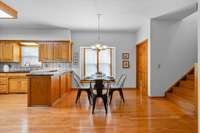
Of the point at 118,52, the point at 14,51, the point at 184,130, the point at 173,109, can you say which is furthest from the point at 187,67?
the point at 14,51

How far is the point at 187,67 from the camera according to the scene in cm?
702

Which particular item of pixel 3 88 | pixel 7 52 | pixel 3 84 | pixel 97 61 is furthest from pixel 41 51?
pixel 97 61

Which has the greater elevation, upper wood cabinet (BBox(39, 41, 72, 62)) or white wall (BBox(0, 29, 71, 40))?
white wall (BBox(0, 29, 71, 40))

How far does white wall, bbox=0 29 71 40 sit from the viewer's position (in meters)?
8.29

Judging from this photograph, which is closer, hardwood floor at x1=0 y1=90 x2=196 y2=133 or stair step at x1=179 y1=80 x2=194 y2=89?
hardwood floor at x1=0 y1=90 x2=196 y2=133

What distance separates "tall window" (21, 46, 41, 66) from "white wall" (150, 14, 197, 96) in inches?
195

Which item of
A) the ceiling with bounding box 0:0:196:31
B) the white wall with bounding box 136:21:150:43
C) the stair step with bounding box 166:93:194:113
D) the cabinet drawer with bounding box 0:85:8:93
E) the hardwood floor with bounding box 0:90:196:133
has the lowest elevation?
the hardwood floor with bounding box 0:90:196:133

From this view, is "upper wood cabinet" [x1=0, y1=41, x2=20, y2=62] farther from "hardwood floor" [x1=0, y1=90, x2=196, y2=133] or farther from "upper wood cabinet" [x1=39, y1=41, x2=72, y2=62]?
"hardwood floor" [x1=0, y1=90, x2=196, y2=133]

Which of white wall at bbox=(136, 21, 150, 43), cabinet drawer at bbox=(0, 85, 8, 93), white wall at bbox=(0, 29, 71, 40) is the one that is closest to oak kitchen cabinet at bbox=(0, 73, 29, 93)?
cabinet drawer at bbox=(0, 85, 8, 93)

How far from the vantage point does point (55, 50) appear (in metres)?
8.40

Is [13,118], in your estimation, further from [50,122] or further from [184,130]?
[184,130]

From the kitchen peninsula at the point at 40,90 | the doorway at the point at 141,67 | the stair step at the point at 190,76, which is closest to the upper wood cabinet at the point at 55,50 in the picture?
the kitchen peninsula at the point at 40,90

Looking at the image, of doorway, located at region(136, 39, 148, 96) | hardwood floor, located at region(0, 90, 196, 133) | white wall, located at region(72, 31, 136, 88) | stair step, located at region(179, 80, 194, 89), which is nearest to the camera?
hardwood floor, located at region(0, 90, 196, 133)

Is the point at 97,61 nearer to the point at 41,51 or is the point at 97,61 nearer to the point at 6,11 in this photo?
the point at 41,51
